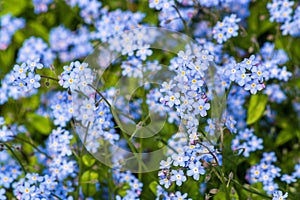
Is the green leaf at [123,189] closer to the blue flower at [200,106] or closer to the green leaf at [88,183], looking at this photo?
the green leaf at [88,183]

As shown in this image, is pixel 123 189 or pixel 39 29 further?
pixel 39 29

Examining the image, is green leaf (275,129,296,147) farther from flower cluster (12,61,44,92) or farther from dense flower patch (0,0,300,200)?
flower cluster (12,61,44,92)

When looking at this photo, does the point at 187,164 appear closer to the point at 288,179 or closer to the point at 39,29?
the point at 288,179

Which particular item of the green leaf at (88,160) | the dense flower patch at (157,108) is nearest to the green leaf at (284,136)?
the dense flower patch at (157,108)

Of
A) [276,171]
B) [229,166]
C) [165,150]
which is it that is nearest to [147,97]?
[165,150]

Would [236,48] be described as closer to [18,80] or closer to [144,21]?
[144,21]

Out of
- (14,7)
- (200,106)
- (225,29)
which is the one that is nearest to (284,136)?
(225,29)
